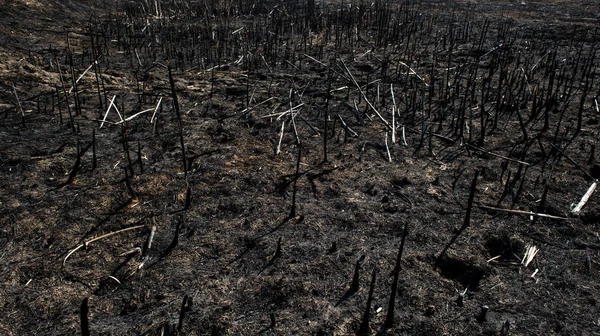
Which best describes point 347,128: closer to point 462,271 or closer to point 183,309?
point 462,271

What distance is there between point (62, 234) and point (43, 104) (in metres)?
2.27

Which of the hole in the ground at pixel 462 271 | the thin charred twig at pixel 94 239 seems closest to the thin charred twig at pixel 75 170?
the thin charred twig at pixel 94 239

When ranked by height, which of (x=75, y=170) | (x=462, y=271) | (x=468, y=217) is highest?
(x=75, y=170)

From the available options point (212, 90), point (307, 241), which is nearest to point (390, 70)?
point (212, 90)

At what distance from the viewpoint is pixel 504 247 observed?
107 inches

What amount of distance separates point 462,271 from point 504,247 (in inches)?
15.7

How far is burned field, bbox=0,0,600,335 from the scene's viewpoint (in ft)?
7.23

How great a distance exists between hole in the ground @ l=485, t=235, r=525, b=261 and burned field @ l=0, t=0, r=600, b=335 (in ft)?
0.05

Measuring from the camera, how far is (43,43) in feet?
20.8

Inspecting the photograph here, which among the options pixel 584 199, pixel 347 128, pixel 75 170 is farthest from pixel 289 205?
pixel 584 199

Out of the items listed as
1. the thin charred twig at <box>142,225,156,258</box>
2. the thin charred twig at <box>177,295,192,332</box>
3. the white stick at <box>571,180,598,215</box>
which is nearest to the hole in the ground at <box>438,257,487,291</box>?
the white stick at <box>571,180,598,215</box>

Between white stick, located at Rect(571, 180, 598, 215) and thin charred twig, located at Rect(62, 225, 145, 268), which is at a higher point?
thin charred twig, located at Rect(62, 225, 145, 268)

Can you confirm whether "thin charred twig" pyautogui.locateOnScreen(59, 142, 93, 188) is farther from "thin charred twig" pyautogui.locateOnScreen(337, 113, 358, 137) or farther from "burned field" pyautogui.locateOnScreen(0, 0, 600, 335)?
"thin charred twig" pyautogui.locateOnScreen(337, 113, 358, 137)

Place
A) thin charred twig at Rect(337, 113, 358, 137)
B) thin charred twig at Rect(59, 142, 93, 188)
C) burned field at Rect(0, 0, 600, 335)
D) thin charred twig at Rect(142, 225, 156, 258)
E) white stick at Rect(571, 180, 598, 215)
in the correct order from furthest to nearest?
thin charred twig at Rect(337, 113, 358, 137) → thin charred twig at Rect(59, 142, 93, 188) → white stick at Rect(571, 180, 598, 215) → thin charred twig at Rect(142, 225, 156, 258) → burned field at Rect(0, 0, 600, 335)
